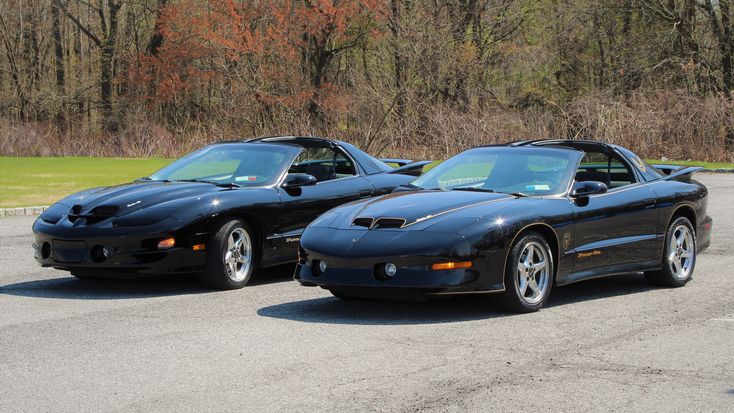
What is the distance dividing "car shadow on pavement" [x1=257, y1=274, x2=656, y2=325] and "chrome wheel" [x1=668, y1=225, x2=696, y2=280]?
522 millimetres

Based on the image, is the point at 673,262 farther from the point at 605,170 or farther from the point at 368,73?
the point at 368,73

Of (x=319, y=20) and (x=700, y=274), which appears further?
(x=319, y=20)

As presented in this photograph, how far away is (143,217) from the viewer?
377 inches

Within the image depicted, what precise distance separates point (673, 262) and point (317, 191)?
11.4ft

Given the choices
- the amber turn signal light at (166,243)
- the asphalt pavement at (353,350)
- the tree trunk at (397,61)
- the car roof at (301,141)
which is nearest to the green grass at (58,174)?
the tree trunk at (397,61)

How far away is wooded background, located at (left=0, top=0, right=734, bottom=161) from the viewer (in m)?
37.5

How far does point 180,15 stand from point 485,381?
4567 cm

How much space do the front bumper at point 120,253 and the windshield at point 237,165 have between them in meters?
1.21

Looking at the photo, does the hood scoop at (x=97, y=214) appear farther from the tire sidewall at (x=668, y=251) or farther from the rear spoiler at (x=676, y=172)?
the rear spoiler at (x=676, y=172)

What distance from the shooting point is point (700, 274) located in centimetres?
1088

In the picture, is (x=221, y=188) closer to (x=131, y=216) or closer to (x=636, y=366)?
(x=131, y=216)

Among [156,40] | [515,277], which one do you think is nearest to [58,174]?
[156,40]

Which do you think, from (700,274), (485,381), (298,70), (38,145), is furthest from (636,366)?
(298,70)

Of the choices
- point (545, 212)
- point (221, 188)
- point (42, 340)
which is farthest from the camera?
point (221, 188)
